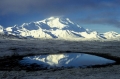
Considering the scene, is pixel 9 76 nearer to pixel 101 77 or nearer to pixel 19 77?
pixel 19 77

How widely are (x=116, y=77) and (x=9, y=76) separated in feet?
51.6

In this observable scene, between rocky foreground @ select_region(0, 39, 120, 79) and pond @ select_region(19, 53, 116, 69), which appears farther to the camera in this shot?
pond @ select_region(19, 53, 116, 69)

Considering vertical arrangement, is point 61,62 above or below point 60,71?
above

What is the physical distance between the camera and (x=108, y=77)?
26.3 m

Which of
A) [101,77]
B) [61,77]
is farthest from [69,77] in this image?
[101,77]

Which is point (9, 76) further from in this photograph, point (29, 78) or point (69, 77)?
point (69, 77)

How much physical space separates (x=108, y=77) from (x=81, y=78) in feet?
12.9

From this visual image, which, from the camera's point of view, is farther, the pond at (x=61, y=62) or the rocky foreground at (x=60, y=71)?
the pond at (x=61, y=62)

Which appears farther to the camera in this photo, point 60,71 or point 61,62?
point 61,62

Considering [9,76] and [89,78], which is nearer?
[89,78]

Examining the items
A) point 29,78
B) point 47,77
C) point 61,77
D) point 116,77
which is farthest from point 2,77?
point 116,77

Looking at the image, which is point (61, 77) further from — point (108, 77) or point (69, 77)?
point (108, 77)

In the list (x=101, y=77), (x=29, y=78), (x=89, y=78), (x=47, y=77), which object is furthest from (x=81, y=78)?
(x=29, y=78)

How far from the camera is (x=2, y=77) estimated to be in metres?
26.9
